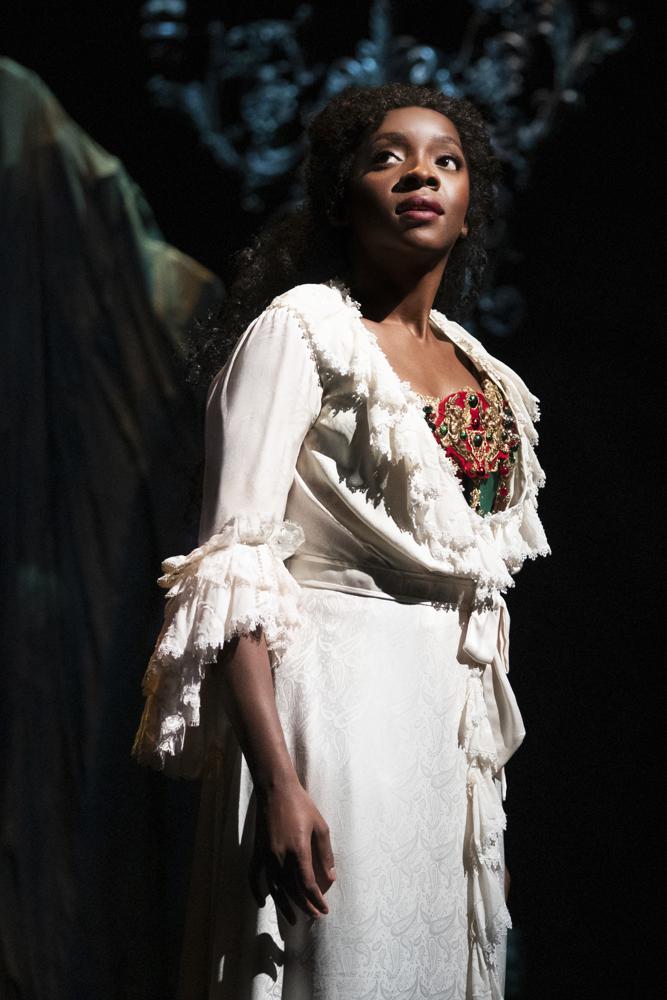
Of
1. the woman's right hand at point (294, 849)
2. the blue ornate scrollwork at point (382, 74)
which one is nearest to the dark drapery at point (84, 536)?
the blue ornate scrollwork at point (382, 74)

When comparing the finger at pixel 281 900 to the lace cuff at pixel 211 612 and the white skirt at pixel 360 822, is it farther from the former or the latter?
the lace cuff at pixel 211 612

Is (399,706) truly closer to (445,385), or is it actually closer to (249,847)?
(249,847)

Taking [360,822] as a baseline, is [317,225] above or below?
above

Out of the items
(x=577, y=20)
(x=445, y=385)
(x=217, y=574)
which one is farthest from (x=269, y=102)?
(x=217, y=574)

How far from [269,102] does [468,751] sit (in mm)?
1371

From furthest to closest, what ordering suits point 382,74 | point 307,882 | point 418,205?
1. point 382,74
2. point 418,205
3. point 307,882

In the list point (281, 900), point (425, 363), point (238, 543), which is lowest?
point (281, 900)

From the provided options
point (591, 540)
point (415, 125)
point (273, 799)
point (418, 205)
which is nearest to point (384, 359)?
point (418, 205)

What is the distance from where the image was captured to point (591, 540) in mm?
2188

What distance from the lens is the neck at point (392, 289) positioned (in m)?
1.36

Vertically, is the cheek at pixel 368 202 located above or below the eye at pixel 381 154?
below

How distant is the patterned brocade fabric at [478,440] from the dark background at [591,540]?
834 millimetres

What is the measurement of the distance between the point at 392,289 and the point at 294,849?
0.66 metres

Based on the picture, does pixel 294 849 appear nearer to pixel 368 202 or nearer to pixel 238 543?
pixel 238 543
